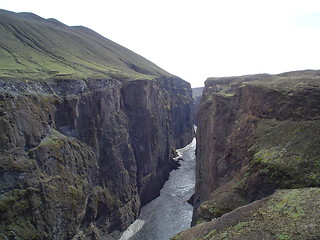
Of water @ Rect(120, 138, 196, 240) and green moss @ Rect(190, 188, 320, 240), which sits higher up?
green moss @ Rect(190, 188, 320, 240)

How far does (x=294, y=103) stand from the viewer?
121 ft

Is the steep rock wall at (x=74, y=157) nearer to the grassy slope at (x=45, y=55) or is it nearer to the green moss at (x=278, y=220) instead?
the grassy slope at (x=45, y=55)

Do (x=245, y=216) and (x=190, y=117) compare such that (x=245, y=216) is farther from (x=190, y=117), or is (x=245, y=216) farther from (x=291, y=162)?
(x=190, y=117)

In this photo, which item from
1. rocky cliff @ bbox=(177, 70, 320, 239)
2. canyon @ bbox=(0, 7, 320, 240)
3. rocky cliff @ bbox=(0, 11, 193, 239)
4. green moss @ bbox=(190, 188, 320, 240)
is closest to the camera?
green moss @ bbox=(190, 188, 320, 240)

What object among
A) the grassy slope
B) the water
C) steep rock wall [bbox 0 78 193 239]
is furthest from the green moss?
the grassy slope

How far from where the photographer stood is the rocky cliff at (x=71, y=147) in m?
45.5

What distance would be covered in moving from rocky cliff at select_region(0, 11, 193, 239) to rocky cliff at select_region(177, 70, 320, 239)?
2549 cm

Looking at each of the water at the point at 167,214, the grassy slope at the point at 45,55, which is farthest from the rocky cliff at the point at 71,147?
the water at the point at 167,214

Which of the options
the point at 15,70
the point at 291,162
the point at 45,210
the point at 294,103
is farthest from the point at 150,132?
the point at 291,162

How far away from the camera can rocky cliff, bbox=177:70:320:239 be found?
67.1ft

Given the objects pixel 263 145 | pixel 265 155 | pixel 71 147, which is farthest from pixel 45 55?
pixel 265 155

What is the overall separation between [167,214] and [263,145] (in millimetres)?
44702

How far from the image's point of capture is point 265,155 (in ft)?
98.9

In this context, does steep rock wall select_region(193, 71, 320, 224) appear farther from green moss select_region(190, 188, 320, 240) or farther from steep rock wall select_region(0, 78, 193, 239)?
steep rock wall select_region(0, 78, 193, 239)
